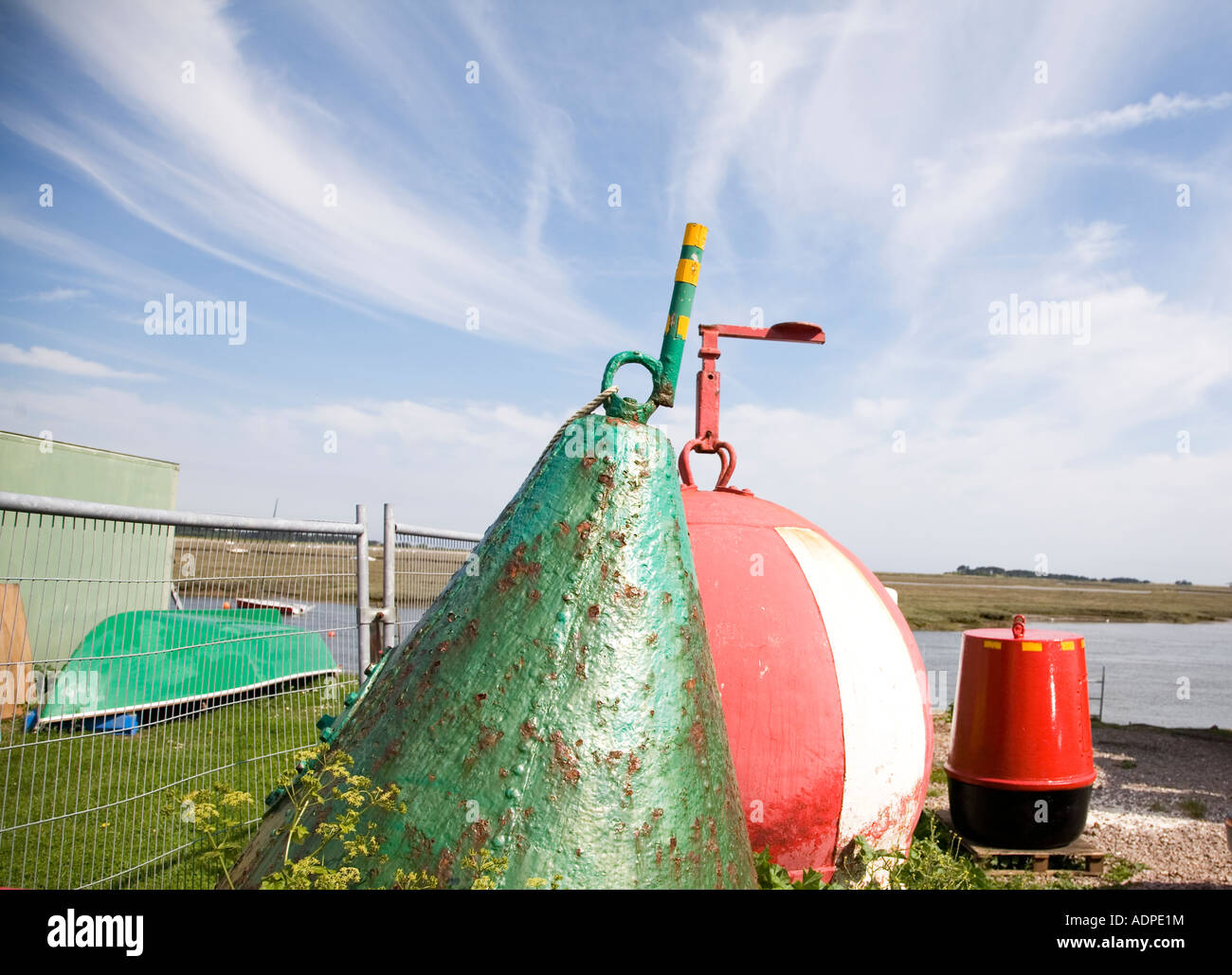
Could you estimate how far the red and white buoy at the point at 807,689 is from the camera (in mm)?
3242

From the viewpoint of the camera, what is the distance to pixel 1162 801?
278 inches

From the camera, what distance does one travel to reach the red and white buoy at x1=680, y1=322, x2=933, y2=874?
3242mm

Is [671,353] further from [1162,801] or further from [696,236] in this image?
[1162,801]

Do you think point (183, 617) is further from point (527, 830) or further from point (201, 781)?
point (527, 830)

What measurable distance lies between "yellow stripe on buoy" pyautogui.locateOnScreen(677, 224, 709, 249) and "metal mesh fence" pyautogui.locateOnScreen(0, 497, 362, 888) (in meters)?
2.41

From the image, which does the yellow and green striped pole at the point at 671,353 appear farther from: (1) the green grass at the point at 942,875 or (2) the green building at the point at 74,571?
(2) the green building at the point at 74,571

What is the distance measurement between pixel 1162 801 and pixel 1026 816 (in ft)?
10.3

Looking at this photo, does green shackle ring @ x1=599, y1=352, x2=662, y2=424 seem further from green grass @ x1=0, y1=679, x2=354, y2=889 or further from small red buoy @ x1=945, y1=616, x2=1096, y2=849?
small red buoy @ x1=945, y1=616, x2=1096, y2=849

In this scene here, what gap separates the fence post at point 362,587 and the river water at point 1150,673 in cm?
349

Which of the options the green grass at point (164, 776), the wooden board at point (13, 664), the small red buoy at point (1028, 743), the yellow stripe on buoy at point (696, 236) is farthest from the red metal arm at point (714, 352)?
the wooden board at point (13, 664)

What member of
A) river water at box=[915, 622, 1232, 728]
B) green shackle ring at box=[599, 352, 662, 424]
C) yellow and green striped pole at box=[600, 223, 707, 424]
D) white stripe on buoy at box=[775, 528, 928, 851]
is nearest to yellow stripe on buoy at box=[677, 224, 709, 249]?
yellow and green striped pole at box=[600, 223, 707, 424]
